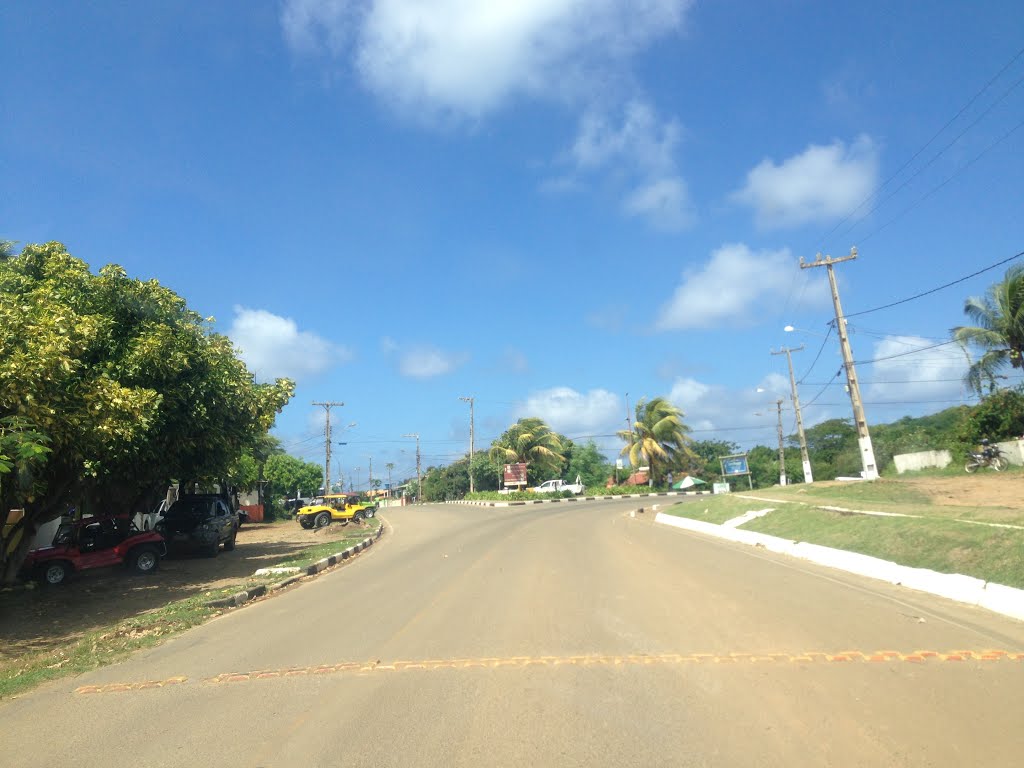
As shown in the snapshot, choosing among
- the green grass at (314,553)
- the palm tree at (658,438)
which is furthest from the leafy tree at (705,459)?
the green grass at (314,553)

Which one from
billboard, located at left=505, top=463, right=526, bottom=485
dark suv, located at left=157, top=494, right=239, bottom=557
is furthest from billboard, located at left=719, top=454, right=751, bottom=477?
dark suv, located at left=157, top=494, right=239, bottom=557

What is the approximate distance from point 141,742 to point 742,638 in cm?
575

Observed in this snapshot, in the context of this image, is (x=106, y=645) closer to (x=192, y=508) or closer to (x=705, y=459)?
(x=192, y=508)

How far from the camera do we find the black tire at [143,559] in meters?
17.0

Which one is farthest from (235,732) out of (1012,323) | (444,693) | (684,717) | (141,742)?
(1012,323)

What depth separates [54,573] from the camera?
15.7 m

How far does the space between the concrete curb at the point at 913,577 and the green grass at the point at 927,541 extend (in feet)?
0.60

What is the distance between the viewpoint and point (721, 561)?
14.5 meters

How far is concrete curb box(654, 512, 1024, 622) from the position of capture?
27.3 feet

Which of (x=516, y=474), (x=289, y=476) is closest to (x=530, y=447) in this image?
(x=516, y=474)

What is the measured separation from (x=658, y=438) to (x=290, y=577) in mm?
48918

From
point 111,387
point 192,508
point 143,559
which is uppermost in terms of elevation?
point 111,387

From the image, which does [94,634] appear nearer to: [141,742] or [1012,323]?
[141,742]

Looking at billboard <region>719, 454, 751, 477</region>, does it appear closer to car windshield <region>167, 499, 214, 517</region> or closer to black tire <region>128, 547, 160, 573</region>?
car windshield <region>167, 499, 214, 517</region>
